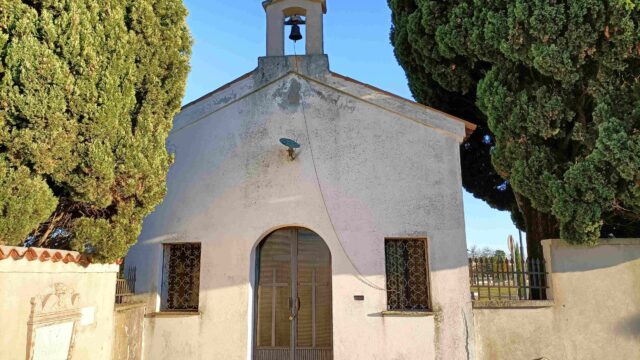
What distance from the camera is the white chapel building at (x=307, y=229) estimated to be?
24.6 ft

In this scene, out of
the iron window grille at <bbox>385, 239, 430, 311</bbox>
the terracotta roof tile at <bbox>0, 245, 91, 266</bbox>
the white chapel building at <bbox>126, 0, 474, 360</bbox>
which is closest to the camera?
the terracotta roof tile at <bbox>0, 245, 91, 266</bbox>

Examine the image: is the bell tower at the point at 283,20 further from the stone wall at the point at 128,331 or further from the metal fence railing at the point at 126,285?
the stone wall at the point at 128,331

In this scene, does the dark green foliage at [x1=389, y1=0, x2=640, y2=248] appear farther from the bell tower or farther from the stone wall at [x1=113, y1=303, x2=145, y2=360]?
the stone wall at [x1=113, y1=303, x2=145, y2=360]

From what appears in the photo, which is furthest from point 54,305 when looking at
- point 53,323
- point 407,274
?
point 407,274

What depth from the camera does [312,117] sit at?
27.3 feet

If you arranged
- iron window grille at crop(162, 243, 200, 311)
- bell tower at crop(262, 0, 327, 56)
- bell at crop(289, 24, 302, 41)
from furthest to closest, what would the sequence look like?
bell at crop(289, 24, 302, 41)
bell tower at crop(262, 0, 327, 56)
iron window grille at crop(162, 243, 200, 311)

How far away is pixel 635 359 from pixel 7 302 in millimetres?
8404

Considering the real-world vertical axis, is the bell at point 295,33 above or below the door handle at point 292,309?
above

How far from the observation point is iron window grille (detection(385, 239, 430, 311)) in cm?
768

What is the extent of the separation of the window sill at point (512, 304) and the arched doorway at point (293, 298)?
2455mm

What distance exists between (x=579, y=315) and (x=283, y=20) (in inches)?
282

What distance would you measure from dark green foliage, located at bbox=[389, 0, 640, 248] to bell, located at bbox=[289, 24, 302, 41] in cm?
291

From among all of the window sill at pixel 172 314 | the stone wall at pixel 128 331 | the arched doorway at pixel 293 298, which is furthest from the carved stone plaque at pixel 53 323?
the arched doorway at pixel 293 298

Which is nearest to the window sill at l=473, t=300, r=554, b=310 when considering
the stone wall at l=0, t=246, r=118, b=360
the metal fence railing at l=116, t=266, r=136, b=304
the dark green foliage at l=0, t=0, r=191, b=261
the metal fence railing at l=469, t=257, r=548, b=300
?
the metal fence railing at l=469, t=257, r=548, b=300
